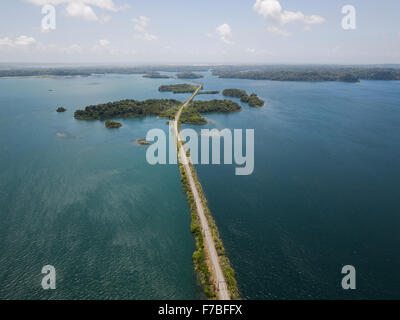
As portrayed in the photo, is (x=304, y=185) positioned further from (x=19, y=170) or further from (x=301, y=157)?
(x=19, y=170)

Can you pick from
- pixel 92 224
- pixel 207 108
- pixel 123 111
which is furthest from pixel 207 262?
pixel 123 111

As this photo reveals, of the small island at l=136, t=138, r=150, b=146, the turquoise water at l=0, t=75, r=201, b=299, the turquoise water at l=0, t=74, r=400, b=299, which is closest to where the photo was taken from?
the turquoise water at l=0, t=75, r=201, b=299

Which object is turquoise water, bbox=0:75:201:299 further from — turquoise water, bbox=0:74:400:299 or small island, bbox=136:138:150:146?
small island, bbox=136:138:150:146

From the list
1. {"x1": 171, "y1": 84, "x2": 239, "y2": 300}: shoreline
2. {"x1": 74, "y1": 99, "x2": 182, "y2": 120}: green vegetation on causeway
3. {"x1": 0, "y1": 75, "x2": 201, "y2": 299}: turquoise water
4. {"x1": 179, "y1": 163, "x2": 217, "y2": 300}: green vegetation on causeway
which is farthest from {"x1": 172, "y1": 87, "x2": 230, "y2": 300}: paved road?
{"x1": 74, "y1": 99, "x2": 182, "y2": 120}: green vegetation on causeway

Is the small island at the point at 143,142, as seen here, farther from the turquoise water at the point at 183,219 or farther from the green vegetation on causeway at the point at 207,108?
the green vegetation on causeway at the point at 207,108

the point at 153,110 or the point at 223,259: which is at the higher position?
the point at 153,110

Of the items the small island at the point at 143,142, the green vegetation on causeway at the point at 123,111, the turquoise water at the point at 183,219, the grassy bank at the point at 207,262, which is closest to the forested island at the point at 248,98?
the green vegetation on causeway at the point at 123,111

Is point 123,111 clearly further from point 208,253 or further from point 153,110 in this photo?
point 208,253

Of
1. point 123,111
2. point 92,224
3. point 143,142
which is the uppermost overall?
point 123,111
